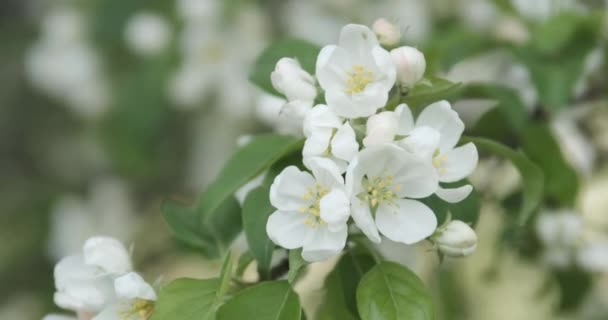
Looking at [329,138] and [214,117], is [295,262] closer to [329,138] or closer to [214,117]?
[329,138]

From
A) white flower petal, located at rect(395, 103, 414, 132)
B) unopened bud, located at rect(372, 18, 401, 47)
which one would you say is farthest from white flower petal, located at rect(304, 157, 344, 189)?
unopened bud, located at rect(372, 18, 401, 47)

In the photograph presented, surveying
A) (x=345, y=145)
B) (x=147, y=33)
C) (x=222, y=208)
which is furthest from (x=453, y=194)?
(x=147, y=33)

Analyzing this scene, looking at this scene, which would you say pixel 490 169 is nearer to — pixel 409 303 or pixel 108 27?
pixel 409 303

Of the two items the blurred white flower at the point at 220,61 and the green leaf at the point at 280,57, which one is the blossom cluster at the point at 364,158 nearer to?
the green leaf at the point at 280,57

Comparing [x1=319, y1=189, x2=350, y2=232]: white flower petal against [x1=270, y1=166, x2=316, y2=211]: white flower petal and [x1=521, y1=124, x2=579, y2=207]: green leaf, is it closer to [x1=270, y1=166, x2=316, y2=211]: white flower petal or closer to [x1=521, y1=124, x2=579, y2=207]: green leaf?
[x1=270, y1=166, x2=316, y2=211]: white flower petal

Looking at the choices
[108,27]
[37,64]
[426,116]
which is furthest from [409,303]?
[37,64]
